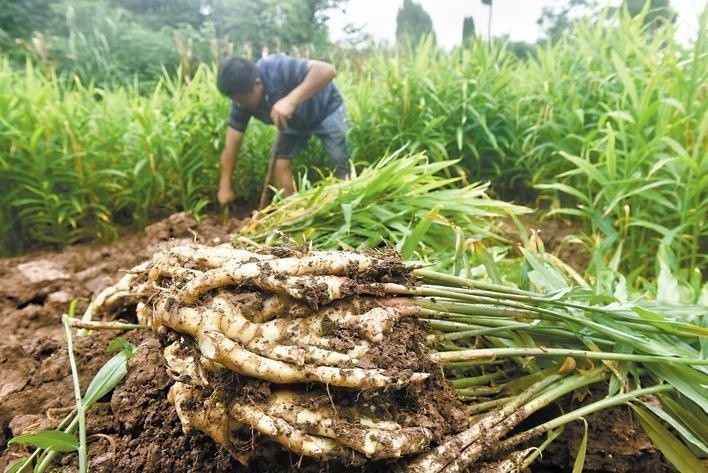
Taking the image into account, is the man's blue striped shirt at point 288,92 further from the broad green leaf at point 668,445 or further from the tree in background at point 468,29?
the broad green leaf at point 668,445

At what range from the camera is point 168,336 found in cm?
80

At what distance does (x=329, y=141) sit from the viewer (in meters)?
2.61

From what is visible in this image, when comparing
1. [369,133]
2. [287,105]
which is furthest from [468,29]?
[287,105]

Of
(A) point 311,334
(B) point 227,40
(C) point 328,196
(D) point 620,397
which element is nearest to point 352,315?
(A) point 311,334

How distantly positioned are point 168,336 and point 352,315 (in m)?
0.29

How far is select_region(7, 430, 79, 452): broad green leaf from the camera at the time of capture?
2.19 ft

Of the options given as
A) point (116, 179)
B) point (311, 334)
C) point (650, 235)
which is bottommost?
point (116, 179)

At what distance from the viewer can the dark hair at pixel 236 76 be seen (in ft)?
7.86

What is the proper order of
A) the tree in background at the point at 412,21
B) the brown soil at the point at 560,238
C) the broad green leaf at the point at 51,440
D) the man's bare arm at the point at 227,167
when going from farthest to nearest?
1. the tree in background at the point at 412,21
2. the man's bare arm at the point at 227,167
3. the brown soil at the point at 560,238
4. the broad green leaf at the point at 51,440

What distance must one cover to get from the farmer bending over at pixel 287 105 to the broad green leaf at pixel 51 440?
5.55ft

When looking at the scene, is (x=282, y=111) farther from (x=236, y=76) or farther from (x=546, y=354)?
(x=546, y=354)

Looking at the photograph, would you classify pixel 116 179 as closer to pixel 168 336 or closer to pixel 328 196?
pixel 328 196

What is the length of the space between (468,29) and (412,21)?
0.38m

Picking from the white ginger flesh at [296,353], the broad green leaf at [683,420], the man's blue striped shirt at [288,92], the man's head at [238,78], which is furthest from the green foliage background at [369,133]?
the white ginger flesh at [296,353]
